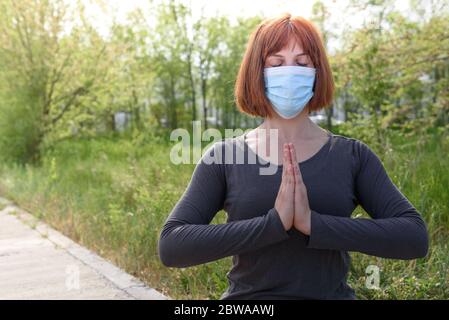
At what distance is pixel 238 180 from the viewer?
166cm

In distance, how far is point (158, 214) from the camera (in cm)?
550

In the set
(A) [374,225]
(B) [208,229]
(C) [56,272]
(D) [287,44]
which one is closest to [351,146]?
(A) [374,225]

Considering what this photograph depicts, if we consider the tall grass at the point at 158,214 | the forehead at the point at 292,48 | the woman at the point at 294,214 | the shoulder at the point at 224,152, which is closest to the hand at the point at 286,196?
the woman at the point at 294,214

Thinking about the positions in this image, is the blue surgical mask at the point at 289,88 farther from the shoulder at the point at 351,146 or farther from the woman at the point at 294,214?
the shoulder at the point at 351,146

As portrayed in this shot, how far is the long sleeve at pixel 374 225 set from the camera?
1.55m

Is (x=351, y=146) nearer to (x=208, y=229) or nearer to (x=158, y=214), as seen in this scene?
(x=208, y=229)

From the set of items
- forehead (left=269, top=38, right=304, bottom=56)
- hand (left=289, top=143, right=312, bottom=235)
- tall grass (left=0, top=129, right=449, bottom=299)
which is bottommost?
tall grass (left=0, top=129, right=449, bottom=299)

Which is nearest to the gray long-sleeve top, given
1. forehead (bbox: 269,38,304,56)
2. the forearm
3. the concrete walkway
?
the forearm

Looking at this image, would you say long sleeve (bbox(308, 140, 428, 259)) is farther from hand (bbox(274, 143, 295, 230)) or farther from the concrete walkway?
the concrete walkway

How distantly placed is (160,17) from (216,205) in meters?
23.7

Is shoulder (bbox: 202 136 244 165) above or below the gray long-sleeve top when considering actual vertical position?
above

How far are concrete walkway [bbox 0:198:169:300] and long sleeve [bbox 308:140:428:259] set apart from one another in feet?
9.37


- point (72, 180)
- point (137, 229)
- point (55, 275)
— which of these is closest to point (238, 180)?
point (55, 275)

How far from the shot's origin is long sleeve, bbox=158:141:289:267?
1.54m
